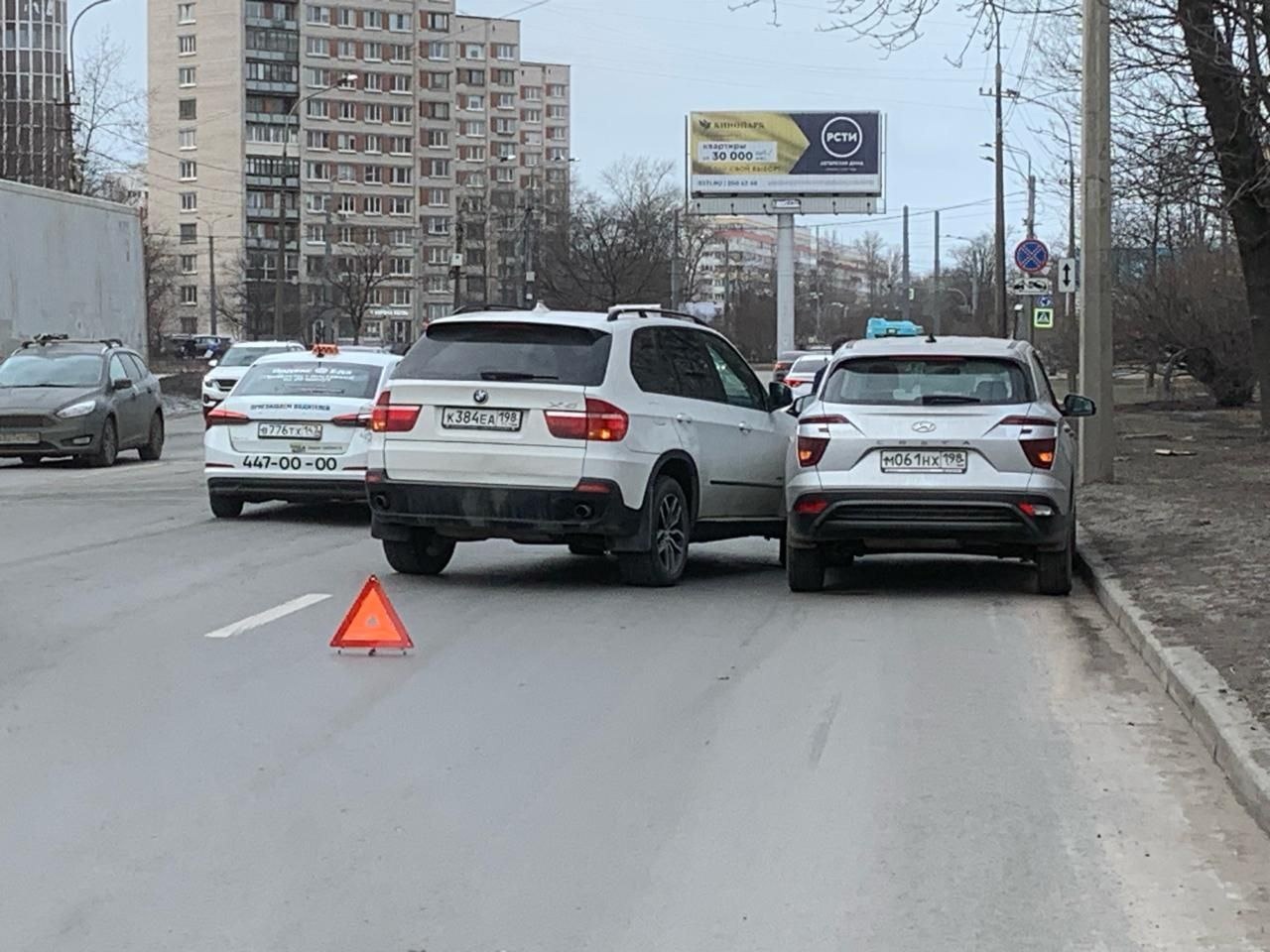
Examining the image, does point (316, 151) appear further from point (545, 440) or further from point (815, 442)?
point (815, 442)

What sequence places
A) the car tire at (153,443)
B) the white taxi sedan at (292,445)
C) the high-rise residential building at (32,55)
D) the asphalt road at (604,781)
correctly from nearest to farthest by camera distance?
the asphalt road at (604,781)
the white taxi sedan at (292,445)
the car tire at (153,443)
the high-rise residential building at (32,55)

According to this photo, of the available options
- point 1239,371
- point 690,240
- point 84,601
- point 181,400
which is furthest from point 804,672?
point 690,240

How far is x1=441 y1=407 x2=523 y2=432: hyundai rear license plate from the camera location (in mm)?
11914

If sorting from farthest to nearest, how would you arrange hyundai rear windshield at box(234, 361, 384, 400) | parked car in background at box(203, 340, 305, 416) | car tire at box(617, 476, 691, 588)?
parked car in background at box(203, 340, 305, 416), hyundai rear windshield at box(234, 361, 384, 400), car tire at box(617, 476, 691, 588)

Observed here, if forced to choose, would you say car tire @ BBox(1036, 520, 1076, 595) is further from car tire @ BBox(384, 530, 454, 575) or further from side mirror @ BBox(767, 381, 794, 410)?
car tire @ BBox(384, 530, 454, 575)

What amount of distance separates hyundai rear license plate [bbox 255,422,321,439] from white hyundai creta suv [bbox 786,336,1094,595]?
5766 millimetres

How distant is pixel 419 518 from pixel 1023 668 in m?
4.28

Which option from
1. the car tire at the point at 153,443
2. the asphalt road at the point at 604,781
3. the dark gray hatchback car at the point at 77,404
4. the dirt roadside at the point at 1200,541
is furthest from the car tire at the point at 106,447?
the asphalt road at the point at 604,781

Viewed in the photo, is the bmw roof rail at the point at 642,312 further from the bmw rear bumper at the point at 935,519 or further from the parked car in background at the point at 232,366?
the parked car in background at the point at 232,366

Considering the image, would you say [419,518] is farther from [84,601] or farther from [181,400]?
[181,400]

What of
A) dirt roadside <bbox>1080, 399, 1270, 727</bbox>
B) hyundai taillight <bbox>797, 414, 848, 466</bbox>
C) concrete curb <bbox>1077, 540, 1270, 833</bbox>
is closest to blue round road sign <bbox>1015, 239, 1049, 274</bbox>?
dirt roadside <bbox>1080, 399, 1270, 727</bbox>

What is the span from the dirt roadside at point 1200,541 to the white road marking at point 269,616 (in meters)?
4.91

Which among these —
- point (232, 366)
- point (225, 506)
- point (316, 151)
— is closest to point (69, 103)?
point (232, 366)

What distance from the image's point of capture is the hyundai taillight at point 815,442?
471 inches
